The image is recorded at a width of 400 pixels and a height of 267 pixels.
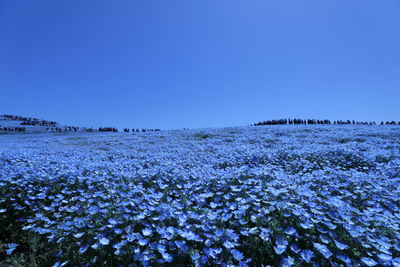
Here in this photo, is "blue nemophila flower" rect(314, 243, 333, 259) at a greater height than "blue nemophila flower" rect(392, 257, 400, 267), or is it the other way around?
"blue nemophila flower" rect(314, 243, 333, 259)

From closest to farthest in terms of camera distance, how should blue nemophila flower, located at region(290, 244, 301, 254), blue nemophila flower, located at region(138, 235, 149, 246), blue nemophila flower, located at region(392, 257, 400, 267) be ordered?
blue nemophila flower, located at region(392, 257, 400, 267)
blue nemophila flower, located at region(290, 244, 301, 254)
blue nemophila flower, located at region(138, 235, 149, 246)

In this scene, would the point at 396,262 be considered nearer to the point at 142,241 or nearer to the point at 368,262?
the point at 368,262

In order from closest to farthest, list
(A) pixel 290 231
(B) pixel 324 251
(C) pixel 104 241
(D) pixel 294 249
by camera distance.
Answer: (B) pixel 324 251 → (D) pixel 294 249 → (C) pixel 104 241 → (A) pixel 290 231

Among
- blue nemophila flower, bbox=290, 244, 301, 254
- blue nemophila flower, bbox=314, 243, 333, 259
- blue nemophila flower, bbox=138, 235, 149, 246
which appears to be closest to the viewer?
blue nemophila flower, bbox=314, 243, 333, 259

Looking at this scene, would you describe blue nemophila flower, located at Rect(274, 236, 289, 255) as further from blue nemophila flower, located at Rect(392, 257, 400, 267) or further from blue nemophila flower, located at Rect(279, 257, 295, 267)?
blue nemophila flower, located at Rect(392, 257, 400, 267)

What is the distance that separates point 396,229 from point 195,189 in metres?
3.09

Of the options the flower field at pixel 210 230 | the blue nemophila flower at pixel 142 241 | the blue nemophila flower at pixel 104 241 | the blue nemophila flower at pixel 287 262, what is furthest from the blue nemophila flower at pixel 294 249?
the blue nemophila flower at pixel 104 241

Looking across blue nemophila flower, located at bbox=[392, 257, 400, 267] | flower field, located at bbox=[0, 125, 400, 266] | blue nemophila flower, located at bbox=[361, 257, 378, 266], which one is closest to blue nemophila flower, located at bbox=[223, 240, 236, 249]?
flower field, located at bbox=[0, 125, 400, 266]

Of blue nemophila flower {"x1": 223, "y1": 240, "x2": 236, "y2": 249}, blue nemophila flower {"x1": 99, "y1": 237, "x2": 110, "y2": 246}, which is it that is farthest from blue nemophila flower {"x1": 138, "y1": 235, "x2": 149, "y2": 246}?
blue nemophila flower {"x1": 223, "y1": 240, "x2": 236, "y2": 249}

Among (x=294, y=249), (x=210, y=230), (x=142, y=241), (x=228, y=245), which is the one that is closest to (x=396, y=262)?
(x=294, y=249)

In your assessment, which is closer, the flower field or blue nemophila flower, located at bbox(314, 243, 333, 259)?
blue nemophila flower, located at bbox(314, 243, 333, 259)

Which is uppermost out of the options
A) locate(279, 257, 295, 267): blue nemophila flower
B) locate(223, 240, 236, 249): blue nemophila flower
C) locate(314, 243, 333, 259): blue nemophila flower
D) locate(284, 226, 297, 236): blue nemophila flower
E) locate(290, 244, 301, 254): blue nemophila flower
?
locate(284, 226, 297, 236): blue nemophila flower

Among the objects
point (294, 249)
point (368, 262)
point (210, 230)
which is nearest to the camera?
point (368, 262)

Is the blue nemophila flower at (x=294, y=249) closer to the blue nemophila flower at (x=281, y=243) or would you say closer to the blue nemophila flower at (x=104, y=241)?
the blue nemophila flower at (x=281, y=243)
